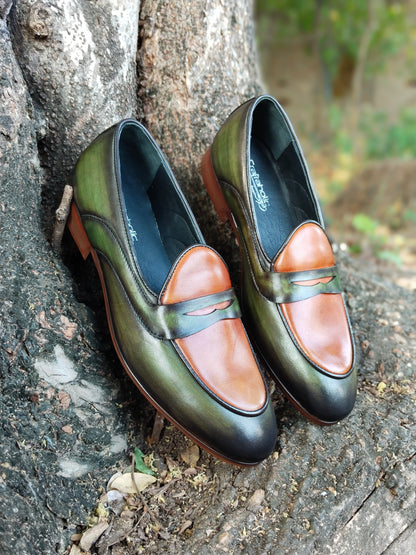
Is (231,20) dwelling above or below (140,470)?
above

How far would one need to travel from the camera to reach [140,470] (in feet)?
4.55

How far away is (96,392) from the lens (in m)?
1.36

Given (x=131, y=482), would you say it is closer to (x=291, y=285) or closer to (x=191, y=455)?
(x=191, y=455)

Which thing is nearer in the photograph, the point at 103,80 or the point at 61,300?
the point at 61,300

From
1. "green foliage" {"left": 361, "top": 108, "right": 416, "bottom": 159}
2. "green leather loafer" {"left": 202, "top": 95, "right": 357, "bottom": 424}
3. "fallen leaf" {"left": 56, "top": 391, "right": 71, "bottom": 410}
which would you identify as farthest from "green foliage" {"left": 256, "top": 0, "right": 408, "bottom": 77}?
"fallen leaf" {"left": 56, "top": 391, "right": 71, "bottom": 410}

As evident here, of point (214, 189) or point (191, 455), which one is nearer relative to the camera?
point (191, 455)

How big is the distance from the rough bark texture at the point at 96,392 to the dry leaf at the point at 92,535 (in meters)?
0.04

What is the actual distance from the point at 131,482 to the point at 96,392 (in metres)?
0.25

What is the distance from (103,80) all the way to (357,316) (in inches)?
44.7

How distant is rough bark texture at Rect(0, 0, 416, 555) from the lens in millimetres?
1237

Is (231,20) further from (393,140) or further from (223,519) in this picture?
(393,140)

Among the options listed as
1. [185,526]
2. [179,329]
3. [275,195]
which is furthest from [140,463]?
[275,195]

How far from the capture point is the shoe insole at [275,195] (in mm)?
1754

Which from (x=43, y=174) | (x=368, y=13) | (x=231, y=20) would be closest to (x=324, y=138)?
(x=368, y=13)
